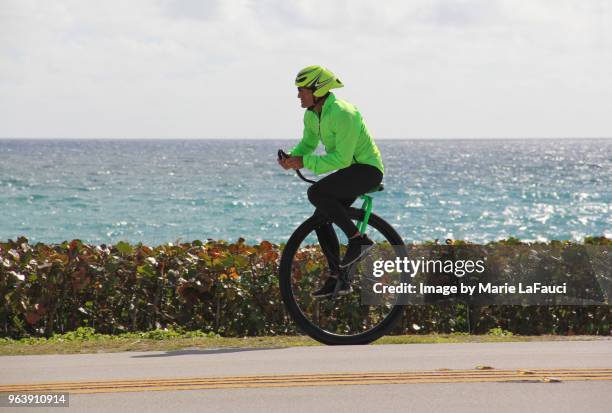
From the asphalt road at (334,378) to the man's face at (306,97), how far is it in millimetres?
1915

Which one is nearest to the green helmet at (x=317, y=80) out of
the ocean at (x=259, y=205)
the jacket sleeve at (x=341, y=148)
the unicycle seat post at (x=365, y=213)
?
the jacket sleeve at (x=341, y=148)

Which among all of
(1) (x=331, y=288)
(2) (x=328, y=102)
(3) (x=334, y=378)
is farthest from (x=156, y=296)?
(3) (x=334, y=378)

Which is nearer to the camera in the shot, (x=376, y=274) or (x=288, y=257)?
(x=288, y=257)

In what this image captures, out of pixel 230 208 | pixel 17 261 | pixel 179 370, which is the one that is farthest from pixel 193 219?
Answer: pixel 179 370

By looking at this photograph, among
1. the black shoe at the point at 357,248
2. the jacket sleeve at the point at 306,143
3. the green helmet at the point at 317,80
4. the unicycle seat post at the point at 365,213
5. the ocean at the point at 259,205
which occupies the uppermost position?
the green helmet at the point at 317,80

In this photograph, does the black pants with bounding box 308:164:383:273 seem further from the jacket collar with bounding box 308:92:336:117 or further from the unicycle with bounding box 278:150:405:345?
the jacket collar with bounding box 308:92:336:117

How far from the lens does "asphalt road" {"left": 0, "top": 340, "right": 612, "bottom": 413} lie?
5.29m

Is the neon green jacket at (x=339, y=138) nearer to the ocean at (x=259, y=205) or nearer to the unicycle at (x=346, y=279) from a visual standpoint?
the unicycle at (x=346, y=279)

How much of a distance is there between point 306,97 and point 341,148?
499 millimetres

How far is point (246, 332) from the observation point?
28.5 feet

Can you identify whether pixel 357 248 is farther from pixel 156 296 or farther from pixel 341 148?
pixel 156 296

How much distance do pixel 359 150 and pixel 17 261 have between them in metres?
3.89

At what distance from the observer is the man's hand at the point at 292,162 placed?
670 centimetres

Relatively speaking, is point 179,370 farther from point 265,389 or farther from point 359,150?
point 359,150
